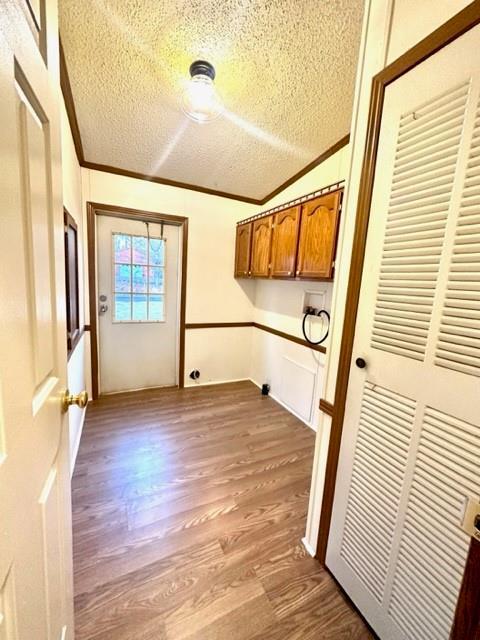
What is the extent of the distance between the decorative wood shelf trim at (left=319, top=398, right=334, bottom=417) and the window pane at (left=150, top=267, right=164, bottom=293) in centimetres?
240

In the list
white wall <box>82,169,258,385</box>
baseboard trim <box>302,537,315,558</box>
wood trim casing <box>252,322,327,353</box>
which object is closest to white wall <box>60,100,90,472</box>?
white wall <box>82,169,258,385</box>

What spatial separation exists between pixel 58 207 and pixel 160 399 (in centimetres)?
260

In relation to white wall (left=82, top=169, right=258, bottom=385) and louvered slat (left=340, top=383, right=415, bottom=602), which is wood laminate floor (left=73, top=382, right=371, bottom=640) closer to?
louvered slat (left=340, top=383, right=415, bottom=602)

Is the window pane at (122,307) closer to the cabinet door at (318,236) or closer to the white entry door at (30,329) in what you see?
the cabinet door at (318,236)

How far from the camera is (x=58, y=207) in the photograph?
75 centimetres

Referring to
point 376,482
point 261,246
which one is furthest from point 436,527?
point 261,246

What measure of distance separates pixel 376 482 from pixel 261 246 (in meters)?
2.35

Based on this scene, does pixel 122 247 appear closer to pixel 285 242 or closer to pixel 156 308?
pixel 156 308

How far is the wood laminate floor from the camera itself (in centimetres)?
111

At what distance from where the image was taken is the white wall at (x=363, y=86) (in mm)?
893

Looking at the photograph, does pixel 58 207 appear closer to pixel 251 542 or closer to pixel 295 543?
pixel 251 542

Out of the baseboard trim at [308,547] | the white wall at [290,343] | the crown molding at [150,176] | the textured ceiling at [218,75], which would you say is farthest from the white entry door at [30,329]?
the white wall at [290,343]

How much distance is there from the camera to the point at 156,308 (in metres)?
3.17

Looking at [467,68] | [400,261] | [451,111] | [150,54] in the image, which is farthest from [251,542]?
[150,54]
